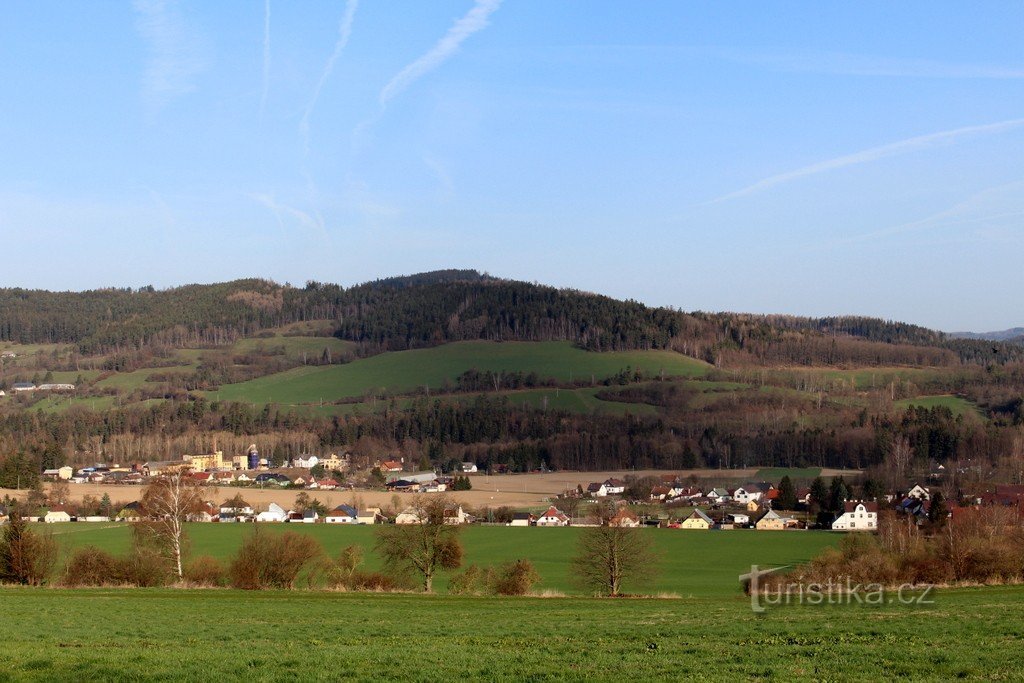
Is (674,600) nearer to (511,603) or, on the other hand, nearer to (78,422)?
(511,603)

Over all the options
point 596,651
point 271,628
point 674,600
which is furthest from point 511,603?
point 596,651

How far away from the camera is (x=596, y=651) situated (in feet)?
53.6

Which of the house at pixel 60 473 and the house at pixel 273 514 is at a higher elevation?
the house at pixel 60 473

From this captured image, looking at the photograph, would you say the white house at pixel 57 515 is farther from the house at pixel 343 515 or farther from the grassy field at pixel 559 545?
the house at pixel 343 515

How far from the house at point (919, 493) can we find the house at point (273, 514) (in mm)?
52751

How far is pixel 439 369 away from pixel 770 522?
10903 centimetres

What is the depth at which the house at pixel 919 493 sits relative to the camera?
259 ft

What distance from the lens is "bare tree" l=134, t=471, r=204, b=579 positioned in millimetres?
40219

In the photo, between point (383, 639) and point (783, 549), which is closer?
point (383, 639)

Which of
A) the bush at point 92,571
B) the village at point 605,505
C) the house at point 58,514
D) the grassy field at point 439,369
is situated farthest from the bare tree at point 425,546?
the grassy field at point 439,369

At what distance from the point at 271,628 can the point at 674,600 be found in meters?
13.5

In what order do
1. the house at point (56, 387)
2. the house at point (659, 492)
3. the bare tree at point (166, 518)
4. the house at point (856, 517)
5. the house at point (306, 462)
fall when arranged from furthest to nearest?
the house at point (56, 387) → the house at point (306, 462) → the house at point (659, 492) → the house at point (856, 517) → the bare tree at point (166, 518)

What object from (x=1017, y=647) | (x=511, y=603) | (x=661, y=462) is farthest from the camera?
(x=661, y=462)

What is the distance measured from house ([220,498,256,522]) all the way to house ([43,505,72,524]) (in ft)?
40.7
